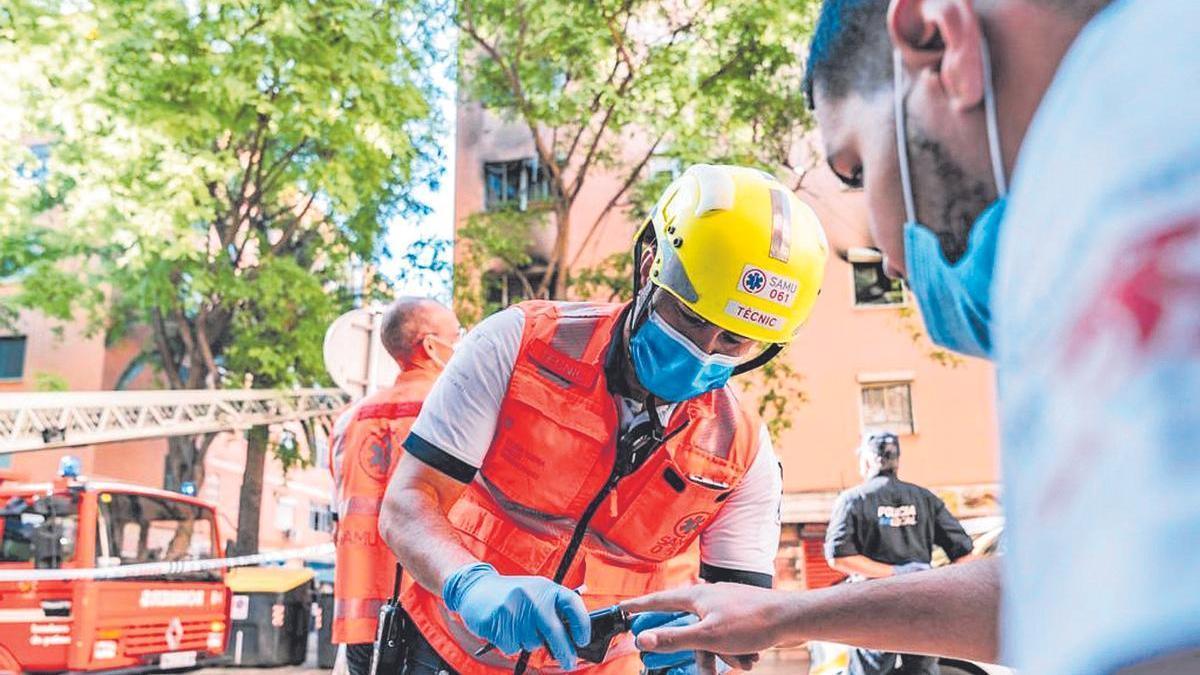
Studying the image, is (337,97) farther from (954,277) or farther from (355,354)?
(954,277)

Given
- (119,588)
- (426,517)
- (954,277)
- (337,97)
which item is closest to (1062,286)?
(954,277)

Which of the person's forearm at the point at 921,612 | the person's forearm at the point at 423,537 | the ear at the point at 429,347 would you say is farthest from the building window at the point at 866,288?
the person's forearm at the point at 921,612

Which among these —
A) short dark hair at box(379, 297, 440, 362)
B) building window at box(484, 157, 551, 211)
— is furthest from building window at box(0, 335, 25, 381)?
short dark hair at box(379, 297, 440, 362)

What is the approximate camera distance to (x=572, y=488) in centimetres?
235

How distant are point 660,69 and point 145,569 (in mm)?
8377

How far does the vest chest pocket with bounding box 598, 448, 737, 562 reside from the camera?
2.40m

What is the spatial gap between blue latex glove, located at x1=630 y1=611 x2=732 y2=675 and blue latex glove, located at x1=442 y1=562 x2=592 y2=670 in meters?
0.11

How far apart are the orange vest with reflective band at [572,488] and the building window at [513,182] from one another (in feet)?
62.3

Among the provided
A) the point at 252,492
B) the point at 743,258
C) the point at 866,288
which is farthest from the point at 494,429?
the point at 866,288

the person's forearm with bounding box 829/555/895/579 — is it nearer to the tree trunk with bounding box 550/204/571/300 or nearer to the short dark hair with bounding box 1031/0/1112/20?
the short dark hair with bounding box 1031/0/1112/20

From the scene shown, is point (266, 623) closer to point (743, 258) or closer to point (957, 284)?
point (743, 258)

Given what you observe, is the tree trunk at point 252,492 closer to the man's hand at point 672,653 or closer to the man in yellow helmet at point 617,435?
the man in yellow helmet at point 617,435

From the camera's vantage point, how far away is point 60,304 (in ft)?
52.8

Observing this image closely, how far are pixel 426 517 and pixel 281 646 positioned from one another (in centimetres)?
1380
